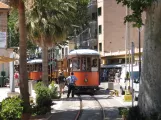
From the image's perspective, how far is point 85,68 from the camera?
32.2 meters

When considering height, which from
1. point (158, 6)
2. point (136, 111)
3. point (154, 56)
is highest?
point (158, 6)

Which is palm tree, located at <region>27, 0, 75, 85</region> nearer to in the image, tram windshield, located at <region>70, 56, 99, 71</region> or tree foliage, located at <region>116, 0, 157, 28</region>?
tram windshield, located at <region>70, 56, 99, 71</region>

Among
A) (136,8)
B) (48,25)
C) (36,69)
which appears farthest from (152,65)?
(36,69)

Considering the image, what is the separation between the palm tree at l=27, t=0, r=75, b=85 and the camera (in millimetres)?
27531

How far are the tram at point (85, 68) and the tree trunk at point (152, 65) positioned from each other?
62.2 ft

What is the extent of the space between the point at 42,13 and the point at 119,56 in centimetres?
3171

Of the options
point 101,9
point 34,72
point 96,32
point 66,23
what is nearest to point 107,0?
point 101,9

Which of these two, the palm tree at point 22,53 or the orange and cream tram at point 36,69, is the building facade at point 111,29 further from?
the palm tree at point 22,53

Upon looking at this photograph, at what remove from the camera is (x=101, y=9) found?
64.4 m

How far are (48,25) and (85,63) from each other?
17.1 ft

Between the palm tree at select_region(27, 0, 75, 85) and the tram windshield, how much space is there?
301cm

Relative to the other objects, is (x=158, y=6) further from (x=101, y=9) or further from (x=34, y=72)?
(x=101, y=9)

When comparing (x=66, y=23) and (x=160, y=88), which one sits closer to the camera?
(x=160, y=88)

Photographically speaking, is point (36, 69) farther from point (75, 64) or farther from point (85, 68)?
point (85, 68)
